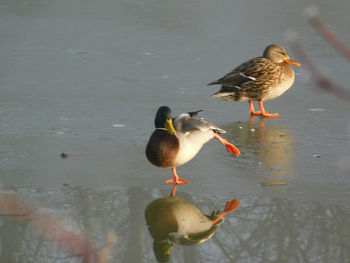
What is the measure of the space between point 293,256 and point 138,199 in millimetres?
1026

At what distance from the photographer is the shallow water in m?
2.77

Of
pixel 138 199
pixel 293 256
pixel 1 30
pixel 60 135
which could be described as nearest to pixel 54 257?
pixel 138 199

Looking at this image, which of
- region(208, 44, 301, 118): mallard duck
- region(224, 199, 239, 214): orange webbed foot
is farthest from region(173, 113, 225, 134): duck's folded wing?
region(208, 44, 301, 118): mallard duck

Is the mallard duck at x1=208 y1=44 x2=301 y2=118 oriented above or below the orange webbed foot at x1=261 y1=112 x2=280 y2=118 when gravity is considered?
above

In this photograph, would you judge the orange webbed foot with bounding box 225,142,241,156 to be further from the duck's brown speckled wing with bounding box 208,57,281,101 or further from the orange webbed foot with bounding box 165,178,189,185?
the duck's brown speckled wing with bounding box 208,57,281,101

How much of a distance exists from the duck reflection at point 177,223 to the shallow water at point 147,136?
0.17 ft

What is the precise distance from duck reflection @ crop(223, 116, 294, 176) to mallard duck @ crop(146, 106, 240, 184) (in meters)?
0.57

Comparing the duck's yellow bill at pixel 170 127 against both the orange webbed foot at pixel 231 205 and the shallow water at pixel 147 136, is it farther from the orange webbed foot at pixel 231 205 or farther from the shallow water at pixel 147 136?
the orange webbed foot at pixel 231 205

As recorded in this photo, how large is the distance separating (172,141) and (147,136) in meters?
1.05

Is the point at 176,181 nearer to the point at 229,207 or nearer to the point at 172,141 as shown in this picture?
the point at 172,141

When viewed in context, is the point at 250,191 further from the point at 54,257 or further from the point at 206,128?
the point at 54,257

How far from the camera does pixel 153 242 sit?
2693 mm

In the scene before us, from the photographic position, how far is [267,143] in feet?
14.3

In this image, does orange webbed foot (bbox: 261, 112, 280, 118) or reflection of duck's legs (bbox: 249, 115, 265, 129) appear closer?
reflection of duck's legs (bbox: 249, 115, 265, 129)
